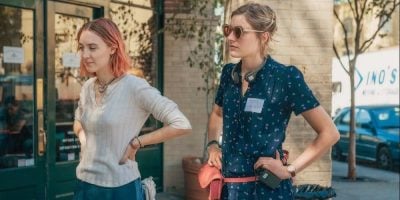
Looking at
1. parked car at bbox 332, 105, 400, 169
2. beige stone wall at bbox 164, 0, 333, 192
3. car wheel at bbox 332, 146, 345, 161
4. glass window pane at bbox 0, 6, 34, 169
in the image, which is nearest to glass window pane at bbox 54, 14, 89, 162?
glass window pane at bbox 0, 6, 34, 169

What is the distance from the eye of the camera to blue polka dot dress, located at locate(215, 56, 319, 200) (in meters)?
2.75

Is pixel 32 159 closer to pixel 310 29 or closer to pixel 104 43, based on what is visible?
pixel 310 29

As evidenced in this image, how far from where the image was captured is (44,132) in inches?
261

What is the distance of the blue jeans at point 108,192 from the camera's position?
2912 millimetres

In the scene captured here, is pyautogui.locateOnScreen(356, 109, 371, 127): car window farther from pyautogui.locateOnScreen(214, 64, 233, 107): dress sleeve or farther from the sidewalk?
pyautogui.locateOnScreen(214, 64, 233, 107): dress sleeve

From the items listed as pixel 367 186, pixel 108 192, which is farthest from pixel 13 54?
pixel 367 186

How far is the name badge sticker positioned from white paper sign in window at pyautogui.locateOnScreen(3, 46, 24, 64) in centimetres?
421

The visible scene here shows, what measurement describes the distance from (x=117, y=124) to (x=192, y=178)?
17.2 ft

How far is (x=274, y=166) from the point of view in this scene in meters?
2.71

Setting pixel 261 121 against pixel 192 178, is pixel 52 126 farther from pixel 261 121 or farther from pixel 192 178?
pixel 261 121

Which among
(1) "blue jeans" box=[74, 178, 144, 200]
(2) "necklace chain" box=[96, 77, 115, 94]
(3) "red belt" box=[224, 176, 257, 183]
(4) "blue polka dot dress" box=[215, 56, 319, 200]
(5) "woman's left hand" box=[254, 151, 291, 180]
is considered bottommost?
(1) "blue jeans" box=[74, 178, 144, 200]

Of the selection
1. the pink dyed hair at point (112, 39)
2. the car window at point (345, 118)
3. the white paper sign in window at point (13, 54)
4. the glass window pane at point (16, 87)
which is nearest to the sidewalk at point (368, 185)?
the car window at point (345, 118)

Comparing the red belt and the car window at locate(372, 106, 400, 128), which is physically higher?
the red belt

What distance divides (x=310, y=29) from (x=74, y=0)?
2.76 meters
